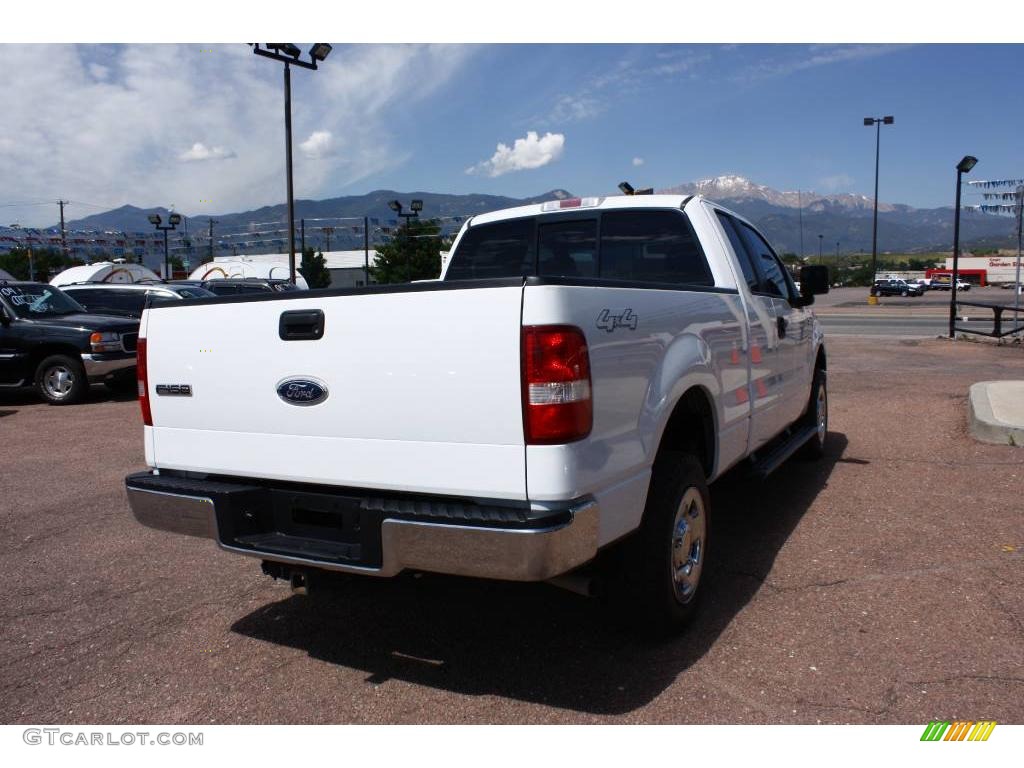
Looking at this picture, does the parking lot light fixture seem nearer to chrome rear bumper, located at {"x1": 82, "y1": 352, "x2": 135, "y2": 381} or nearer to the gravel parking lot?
chrome rear bumper, located at {"x1": 82, "y1": 352, "x2": 135, "y2": 381}

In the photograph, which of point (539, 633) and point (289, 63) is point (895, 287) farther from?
point (539, 633)

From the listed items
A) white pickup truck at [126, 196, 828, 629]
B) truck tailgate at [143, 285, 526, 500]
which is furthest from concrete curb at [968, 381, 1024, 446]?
truck tailgate at [143, 285, 526, 500]

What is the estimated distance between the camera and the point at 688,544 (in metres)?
3.68

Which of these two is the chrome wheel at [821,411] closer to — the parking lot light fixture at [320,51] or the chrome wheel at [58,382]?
the chrome wheel at [58,382]

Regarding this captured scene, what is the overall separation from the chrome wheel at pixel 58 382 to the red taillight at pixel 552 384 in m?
10.8

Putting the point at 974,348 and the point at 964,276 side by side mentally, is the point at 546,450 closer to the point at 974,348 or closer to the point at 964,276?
the point at 974,348

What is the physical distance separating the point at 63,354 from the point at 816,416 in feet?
33.2

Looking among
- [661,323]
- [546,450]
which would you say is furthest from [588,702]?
[661,323]

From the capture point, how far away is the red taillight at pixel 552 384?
106 inches

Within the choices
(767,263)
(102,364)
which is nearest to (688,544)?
(767,263)

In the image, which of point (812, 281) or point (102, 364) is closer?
point (812, 281)

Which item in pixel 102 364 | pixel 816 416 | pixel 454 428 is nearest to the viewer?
pixel 454 428

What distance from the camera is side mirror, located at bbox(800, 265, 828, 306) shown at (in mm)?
5789

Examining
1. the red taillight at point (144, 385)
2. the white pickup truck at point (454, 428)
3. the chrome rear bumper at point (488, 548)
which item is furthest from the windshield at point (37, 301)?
the chrome rear bumper at point (488, 548)
